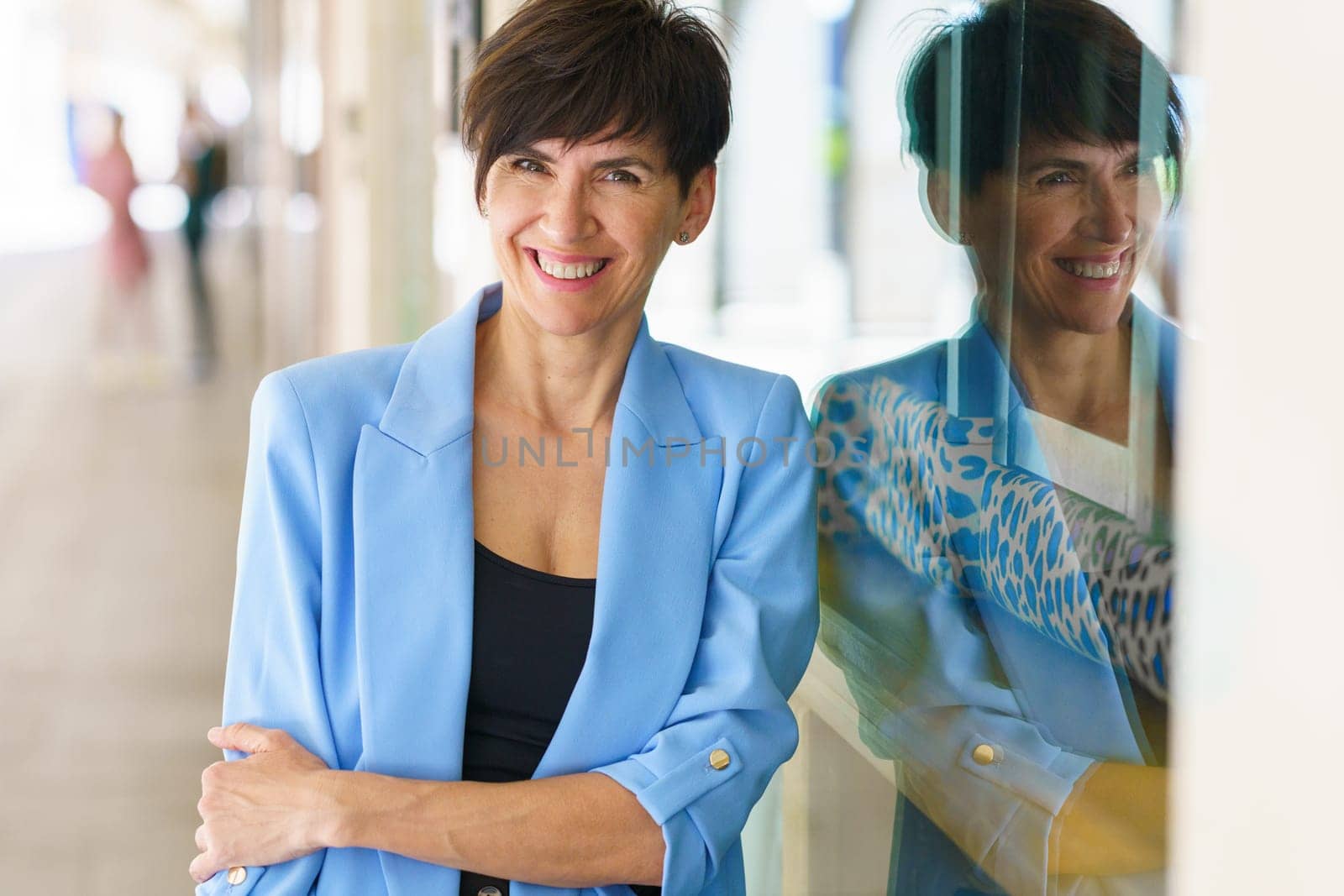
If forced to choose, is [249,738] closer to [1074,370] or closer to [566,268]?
[566,268]

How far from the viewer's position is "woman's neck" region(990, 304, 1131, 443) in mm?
982

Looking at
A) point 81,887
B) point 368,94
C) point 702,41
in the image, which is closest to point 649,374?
point 702,41

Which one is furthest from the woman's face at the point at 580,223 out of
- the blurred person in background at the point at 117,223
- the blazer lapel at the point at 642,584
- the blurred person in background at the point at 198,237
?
the blurred person in background at the point at 198,237

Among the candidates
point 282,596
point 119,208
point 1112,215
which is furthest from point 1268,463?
point 119,208

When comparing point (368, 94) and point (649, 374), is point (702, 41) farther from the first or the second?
point (368, 94)

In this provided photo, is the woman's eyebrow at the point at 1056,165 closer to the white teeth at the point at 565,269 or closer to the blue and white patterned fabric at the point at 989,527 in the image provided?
the blue and white patterned fabric at the point at 989,527

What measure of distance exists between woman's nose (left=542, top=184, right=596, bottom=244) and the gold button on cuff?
1.98ft

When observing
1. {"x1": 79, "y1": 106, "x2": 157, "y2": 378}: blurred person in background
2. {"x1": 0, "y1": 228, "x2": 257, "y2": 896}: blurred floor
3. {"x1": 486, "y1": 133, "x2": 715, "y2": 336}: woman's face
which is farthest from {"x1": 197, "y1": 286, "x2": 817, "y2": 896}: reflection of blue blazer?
{"x1": 79, "y1": 106, "x2": 157, "y2": 378}: blurred person in background

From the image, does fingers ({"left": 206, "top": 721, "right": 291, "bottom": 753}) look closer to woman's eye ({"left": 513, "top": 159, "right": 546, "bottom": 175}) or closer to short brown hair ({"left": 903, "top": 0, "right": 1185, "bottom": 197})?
woman's eye ({"left": 513, "top": 159, "right": 546, "bottom": 175})

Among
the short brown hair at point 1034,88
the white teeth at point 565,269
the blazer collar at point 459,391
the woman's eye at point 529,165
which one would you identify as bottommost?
the blazer collar at point 459,391

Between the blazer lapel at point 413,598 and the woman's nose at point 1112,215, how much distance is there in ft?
2.01

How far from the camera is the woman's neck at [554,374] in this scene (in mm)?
1360

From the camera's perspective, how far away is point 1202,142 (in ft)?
2.49

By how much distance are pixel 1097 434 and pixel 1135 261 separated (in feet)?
0.47
